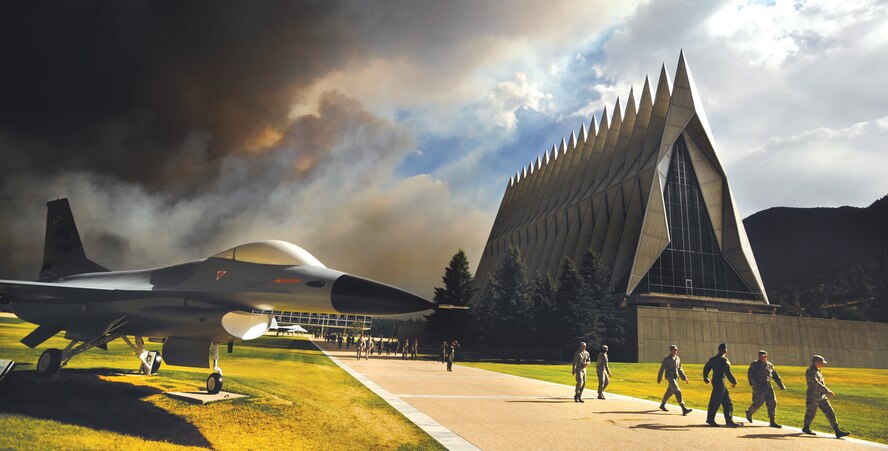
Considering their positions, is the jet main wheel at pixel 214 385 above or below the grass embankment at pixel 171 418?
above

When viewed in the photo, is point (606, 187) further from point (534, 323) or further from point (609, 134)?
point (534, 323)

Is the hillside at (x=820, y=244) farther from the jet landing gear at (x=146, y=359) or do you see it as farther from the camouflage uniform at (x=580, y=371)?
the jet landing gear at (x=146, y=359)

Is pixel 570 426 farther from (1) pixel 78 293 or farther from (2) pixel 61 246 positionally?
(2) pixel 61 246

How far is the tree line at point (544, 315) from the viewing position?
38906 mm

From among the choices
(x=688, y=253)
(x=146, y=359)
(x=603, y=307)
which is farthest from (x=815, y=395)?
(x=688, y=253)

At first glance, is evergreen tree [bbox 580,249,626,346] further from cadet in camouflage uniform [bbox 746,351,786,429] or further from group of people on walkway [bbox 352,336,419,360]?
cadet in camouflage uniform [bbox 746,351,786,429]

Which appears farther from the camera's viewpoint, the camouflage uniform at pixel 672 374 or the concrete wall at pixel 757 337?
the concrete wall at pixel 757 337

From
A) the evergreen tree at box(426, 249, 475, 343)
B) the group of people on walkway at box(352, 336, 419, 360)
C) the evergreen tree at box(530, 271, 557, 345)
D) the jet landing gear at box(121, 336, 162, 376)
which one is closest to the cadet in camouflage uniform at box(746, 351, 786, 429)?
the jet landing gear at box(121, 336, 162, 376)

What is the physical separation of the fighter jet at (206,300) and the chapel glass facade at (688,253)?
49.0 meters

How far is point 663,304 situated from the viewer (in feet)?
168

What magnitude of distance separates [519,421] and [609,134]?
67.9 m

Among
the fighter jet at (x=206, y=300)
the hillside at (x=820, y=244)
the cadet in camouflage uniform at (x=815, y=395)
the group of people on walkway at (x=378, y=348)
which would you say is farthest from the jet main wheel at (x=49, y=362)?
the hillside at (x=820, y=244)

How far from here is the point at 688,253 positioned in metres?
53.5

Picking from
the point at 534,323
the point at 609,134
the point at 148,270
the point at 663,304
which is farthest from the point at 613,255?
the point at 148,270
